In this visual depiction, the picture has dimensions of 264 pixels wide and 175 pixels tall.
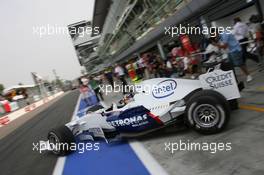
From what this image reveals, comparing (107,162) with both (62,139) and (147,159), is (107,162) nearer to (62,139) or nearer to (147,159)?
(147,159)

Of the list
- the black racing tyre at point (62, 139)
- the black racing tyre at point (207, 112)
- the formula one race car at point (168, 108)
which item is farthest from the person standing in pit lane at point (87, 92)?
the black racing tyre at point (207, 112)

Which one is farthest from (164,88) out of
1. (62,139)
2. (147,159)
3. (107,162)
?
(62,139)

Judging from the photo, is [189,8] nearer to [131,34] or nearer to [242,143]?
[242,143]

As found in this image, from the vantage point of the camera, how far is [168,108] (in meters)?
5.67

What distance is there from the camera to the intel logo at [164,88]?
19.2 feet

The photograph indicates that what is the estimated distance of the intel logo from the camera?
19.2 ft

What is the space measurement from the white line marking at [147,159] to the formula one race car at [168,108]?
10.2 inches

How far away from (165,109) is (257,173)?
2336 mm

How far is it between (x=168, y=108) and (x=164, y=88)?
42 cm

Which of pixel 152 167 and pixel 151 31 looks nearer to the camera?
pixel 152 167

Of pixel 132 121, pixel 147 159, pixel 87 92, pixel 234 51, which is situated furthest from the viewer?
pixel 87 92

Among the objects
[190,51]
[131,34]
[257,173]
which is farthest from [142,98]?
[131,34]

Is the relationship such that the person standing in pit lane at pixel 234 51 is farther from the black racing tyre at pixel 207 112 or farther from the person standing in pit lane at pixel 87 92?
the person standing in pit lane at pixel 87 92

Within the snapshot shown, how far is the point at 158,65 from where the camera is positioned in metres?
16.8
